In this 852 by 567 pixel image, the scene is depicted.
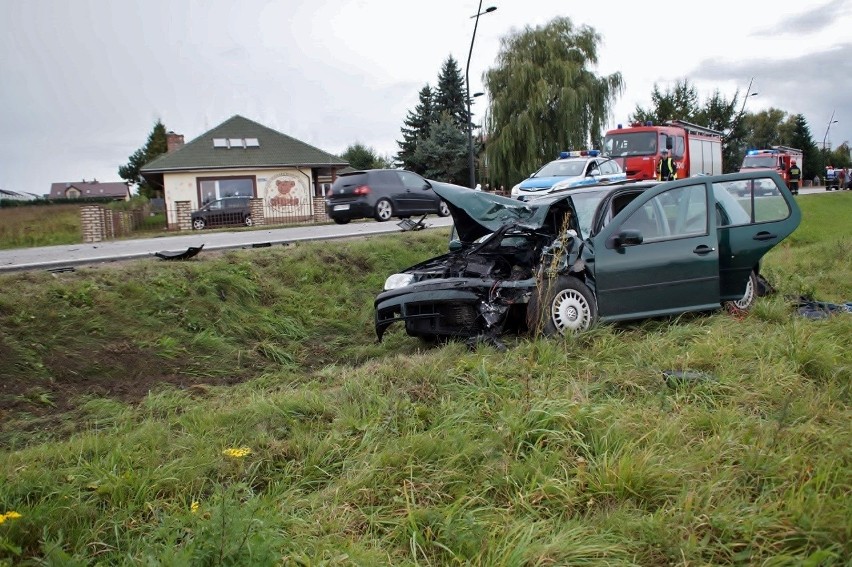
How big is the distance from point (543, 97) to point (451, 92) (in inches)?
771

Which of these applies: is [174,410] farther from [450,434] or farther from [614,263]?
[614,263]

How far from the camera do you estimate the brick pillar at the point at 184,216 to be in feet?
89.6

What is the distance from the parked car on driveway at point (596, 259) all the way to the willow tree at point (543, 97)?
89.7 ft

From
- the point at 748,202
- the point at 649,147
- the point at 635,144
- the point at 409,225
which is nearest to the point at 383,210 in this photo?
the point at 409,225

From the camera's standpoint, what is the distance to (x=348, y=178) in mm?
18438

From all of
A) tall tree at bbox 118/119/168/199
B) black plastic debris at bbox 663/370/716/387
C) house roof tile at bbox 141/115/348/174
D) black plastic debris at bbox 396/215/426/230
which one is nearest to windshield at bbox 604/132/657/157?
black plastic debris at bbox 396/215/426/230

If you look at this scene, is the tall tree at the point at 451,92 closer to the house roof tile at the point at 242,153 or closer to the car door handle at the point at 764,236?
the house roof tile at the point at 242,153

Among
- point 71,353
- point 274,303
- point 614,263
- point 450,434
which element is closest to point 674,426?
point 450,434

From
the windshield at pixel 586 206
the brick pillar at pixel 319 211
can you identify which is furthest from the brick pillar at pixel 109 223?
the windshield at pixel 586 206

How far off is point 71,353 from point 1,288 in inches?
62.2

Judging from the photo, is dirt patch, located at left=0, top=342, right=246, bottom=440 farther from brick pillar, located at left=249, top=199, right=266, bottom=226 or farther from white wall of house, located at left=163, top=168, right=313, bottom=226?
white wall of house, located at left=163, top=168, right=313, bottom=226

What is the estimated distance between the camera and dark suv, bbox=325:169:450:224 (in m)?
18.1

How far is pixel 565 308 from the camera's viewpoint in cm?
648

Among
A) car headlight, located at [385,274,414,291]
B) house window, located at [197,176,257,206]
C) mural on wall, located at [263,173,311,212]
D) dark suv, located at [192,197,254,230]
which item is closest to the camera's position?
car headlight, located at [385,274,414,291]
